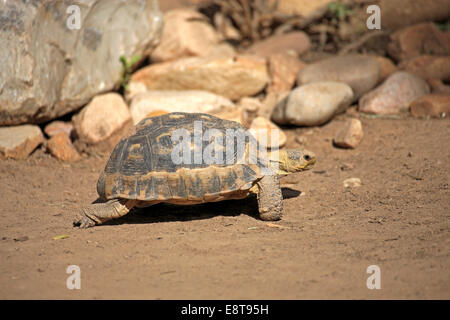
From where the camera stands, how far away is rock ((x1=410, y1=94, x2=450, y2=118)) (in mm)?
6500

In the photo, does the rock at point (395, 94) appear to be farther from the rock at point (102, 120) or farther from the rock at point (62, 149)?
the rock at point (62, 149)

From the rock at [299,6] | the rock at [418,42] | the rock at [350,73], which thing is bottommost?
the rock at [350,73]

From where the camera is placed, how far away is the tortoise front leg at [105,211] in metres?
4.25

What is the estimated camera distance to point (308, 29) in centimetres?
945

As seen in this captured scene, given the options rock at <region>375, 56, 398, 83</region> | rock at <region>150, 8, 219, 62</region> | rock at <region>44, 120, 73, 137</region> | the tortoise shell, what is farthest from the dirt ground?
rock at <region>150, 8, 219, 62</region>

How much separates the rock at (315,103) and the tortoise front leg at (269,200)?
2636 mm

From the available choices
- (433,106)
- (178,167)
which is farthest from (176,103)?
(433,106)

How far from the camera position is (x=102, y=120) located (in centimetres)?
656

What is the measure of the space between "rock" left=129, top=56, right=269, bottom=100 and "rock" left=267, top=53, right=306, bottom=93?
12cm

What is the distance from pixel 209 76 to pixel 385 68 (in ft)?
9.29

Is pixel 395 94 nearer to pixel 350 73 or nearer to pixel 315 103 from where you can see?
pixel 350 73

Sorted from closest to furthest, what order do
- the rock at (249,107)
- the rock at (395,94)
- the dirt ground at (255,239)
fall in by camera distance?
the dirt ground at (255,239) < the rock at (395,94) < the rock at (249,107)

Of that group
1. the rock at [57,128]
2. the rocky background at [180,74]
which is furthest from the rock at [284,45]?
the rock at [57,128]
